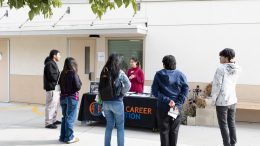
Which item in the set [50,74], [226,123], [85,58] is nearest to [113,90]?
[226,123]

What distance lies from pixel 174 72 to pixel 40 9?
2.50 meters

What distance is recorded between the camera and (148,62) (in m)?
9.65

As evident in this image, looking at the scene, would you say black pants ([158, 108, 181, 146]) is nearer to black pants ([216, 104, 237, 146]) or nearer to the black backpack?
the black backpack

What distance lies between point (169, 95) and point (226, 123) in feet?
4.30

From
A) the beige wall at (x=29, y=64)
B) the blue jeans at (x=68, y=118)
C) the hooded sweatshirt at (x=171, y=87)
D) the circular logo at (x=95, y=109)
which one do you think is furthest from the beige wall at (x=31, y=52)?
the hooded sweatshirt at (x=171, y=87)

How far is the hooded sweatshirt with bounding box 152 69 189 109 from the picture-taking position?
4996 millimetres

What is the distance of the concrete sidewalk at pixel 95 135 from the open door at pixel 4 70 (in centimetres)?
286

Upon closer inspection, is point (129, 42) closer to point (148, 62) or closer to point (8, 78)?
point (148, 62)

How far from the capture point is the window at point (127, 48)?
9898 mm

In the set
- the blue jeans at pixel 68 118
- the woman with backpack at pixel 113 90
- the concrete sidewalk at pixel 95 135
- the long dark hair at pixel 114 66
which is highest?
the long dark hair at pixel 114 66

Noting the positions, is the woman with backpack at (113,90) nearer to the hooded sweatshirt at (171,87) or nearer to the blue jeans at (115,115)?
the blue jeans at (115,115)

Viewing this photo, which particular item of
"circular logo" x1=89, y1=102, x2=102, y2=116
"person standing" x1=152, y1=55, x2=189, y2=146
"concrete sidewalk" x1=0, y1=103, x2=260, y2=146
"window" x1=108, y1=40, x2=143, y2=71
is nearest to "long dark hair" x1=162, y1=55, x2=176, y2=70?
"person standing" x1=152, y1=55, x2=189, y2=146

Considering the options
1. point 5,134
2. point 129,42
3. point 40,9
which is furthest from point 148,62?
point 40,9

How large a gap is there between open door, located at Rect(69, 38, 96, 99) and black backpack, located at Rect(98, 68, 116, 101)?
505 cm
